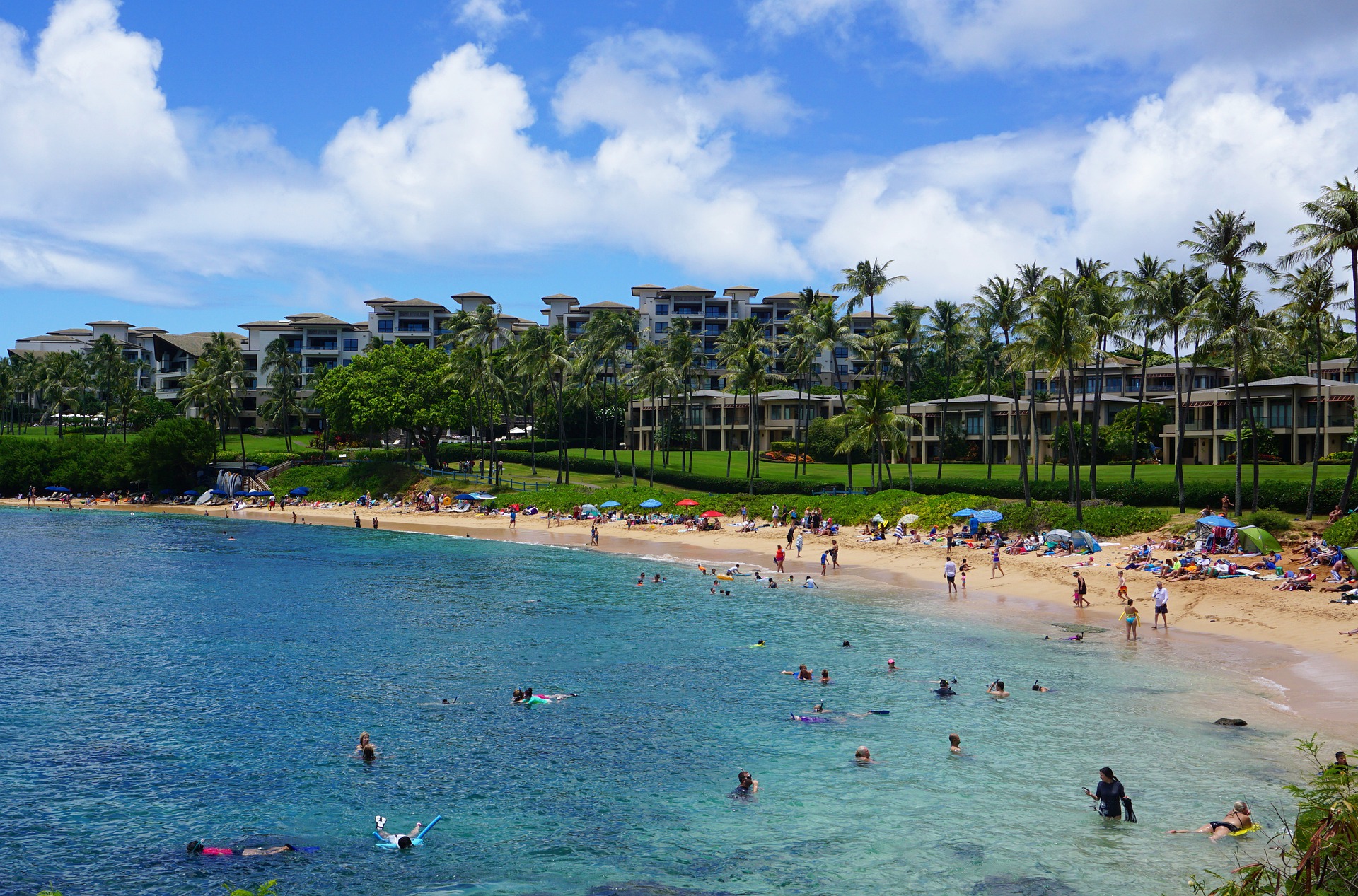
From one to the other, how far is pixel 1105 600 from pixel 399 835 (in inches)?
1258

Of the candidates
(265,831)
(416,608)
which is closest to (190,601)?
(416,608)

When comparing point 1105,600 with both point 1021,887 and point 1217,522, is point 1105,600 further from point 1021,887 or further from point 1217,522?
point 1021,887

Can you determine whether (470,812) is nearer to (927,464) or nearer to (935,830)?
(935,830)

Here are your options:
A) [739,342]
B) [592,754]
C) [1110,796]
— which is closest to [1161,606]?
[1110,796]

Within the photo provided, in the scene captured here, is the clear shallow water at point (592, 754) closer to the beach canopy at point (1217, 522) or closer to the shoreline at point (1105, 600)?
the shoreline at point (1105, 600)

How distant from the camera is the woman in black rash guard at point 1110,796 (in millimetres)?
18453

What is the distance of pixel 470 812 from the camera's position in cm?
1950

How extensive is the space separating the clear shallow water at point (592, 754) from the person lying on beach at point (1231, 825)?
0.93 feet

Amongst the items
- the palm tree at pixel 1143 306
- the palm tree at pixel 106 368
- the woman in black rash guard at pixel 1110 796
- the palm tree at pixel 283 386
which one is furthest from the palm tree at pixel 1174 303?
the palm tree at pixel 106 368

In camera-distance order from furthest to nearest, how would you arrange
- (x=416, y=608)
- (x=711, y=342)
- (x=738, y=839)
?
1. (x=711, y=342)
2. (x=416, y=608)
3. (x=738, y=839)

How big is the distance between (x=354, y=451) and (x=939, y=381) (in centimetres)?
6757

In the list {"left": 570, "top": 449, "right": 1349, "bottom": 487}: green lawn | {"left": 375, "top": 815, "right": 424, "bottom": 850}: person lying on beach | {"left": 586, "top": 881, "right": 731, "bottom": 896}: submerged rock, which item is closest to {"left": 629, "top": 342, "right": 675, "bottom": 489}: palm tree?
{"left": 570, "top": 449, "right": 1349, "bottom": 487}: green lawn

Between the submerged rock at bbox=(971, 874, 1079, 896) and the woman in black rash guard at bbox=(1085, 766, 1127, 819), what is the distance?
299 centimetres

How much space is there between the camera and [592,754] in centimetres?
2294
